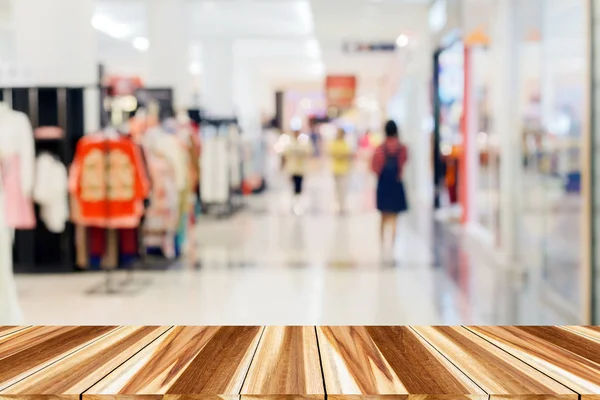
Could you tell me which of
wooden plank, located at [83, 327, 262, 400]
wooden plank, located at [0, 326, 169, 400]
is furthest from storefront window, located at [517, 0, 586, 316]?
wooden plank, located at [0, 326, 169, 400]

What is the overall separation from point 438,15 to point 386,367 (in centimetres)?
1260

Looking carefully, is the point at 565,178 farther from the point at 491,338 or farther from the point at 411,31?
the point at 411,31

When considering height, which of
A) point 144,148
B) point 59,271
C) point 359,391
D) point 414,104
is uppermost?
point 414,104

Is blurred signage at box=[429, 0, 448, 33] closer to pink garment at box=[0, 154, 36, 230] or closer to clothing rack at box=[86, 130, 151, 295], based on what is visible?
clothing rack at box=[86, 130, 151, 295]

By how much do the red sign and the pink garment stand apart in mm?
25439

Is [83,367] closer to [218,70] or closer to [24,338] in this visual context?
[24,338]

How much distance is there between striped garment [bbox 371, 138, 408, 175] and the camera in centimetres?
833

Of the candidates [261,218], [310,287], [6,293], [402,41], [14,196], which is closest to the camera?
[6,293]

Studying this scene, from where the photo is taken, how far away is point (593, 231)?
16.9ft

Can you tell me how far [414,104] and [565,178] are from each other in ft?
42.5

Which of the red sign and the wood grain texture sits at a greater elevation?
the red sign

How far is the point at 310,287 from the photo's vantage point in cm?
697

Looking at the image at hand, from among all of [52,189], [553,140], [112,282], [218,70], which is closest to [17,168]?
[52,189]

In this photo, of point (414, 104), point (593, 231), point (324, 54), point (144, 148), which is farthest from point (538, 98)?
point (324, 54)
